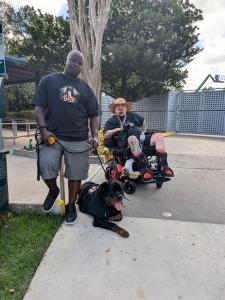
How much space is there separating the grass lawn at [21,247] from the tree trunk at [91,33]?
3.51 metres

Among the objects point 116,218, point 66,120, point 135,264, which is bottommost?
point 135,264

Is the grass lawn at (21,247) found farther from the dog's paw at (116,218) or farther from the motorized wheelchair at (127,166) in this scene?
the motorized wheelchair at (127,166)

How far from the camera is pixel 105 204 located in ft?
8.19

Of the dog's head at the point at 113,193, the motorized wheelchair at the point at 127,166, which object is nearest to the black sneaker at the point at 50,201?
the dog's head at the point at 113,193

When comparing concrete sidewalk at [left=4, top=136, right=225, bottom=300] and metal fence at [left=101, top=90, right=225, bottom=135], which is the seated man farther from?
metal fence at [left=101, top=90, right=225, bottom=135]

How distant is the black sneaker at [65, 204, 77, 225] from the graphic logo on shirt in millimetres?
1059

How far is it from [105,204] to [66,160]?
57 cm

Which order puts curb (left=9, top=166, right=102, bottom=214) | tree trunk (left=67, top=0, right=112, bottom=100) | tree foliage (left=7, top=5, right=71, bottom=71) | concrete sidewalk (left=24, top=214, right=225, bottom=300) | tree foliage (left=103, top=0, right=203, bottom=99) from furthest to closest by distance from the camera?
tree foliage (left=7, top=5, right=71, bottom=71)
tree foliage (left=103, top=0, right=203, bottom=99)
tree trunk (left=67, top=0, right=112, bottom=100)
curb (left=9, top=166, right=102, bottom=214)
concrete sidewalk (left=24, top=214, right=225, bottom=300)

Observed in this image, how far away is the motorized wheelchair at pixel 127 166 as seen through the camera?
325cm

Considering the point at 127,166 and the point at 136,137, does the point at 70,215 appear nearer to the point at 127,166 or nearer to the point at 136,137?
the point at 127,166

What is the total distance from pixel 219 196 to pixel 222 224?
0.84 meters

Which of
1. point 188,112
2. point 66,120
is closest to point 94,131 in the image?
point 66,120

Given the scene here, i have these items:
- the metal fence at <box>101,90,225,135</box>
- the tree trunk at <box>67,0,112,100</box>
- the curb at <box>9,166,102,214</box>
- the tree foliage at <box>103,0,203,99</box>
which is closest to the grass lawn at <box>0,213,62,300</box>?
the curb at <box>9,166,102,214</box>

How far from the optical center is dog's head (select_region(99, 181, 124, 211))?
2350mm
